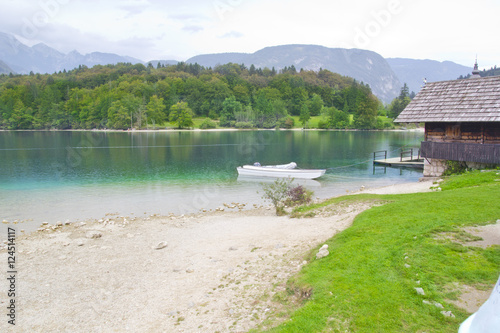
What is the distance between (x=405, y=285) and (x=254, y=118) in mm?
149243

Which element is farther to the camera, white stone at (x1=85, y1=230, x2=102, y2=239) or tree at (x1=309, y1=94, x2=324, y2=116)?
tree at (x1=309, y1=94, x2=324, y2=116)

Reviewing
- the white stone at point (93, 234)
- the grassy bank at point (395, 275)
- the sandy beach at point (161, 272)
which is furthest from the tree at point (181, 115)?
the grassy bank at point (395, 275)

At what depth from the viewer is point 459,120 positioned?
2577 cm

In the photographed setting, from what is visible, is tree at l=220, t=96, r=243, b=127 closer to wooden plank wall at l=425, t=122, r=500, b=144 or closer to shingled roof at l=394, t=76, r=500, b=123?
shingled roof at l=394, t=76, r=500, b=123

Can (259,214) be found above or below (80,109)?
below

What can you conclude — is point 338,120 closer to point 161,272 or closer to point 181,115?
point 181,115

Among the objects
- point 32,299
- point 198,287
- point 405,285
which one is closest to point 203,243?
point 198,287

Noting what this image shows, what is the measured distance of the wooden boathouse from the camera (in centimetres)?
2523

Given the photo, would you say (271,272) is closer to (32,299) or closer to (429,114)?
(32,299)

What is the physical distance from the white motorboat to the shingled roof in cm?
1094

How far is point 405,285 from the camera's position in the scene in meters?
7.55

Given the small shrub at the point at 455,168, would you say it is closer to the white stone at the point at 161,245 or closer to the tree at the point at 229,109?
the white stone at the point at 161,245

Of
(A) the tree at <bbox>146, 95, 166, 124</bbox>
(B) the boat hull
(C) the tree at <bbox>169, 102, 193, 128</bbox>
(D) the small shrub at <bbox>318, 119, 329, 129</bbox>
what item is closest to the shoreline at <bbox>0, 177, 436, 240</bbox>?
(B) the boat hull

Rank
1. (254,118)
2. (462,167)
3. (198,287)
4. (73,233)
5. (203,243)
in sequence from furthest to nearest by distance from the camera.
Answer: (254,118) < (462,167) < (73,233) < (203,243) < (198,287)
